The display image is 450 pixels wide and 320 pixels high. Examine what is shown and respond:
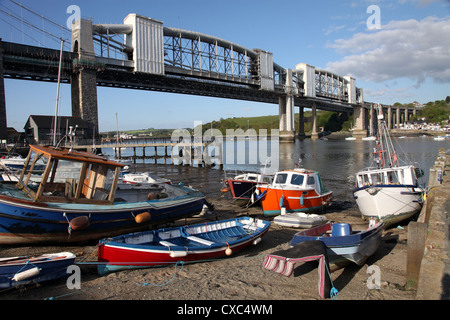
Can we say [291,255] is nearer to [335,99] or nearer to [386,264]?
[386,264]

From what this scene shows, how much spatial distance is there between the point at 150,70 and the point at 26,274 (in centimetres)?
7650

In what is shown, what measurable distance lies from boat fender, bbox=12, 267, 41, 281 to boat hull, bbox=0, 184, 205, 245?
7.75 feet

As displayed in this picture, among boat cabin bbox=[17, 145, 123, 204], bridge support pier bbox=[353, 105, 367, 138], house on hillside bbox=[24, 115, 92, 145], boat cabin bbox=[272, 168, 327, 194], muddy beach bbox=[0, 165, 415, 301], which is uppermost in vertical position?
bridge support pier bbox=[353, 105, 367, 138]

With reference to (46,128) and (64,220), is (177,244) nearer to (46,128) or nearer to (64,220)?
(64,220)

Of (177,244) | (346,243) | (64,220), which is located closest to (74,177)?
(64,220)

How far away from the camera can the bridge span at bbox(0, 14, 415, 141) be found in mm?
62250

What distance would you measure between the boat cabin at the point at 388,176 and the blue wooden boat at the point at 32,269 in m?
13.4

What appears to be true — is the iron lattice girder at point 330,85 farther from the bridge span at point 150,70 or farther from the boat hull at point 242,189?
the boat hull at point 242,189

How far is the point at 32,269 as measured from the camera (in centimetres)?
750

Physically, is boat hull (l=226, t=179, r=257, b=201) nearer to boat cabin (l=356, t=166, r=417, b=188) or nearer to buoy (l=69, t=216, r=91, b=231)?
boat cabin (l=356, t=166, r=417, b=188)

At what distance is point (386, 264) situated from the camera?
9531mm

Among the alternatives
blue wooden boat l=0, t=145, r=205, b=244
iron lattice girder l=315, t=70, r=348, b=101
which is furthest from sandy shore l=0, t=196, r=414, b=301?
iron lattice girder l=315, t=70, r=348, b=101

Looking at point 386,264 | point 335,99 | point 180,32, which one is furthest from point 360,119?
point 386,264
